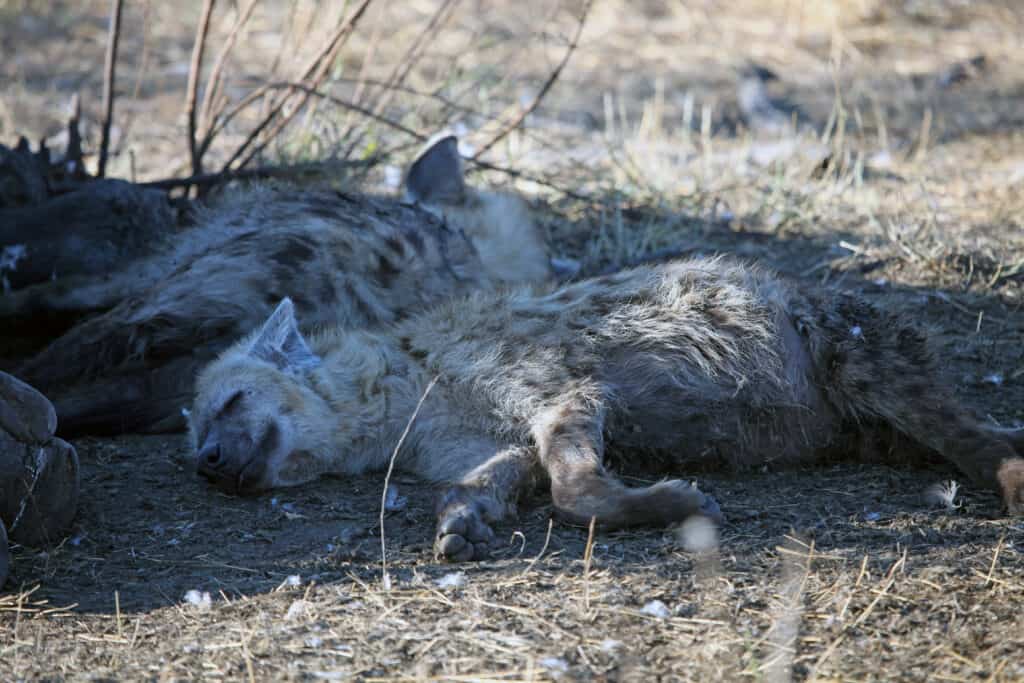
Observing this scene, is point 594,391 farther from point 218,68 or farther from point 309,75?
point 309,75

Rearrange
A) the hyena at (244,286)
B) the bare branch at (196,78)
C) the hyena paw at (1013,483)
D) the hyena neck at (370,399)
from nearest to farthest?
the hyena paw at (1013,483) → the hyena neck at (370,399) → the hyena at (244,286) → the bare branch at (196,78)

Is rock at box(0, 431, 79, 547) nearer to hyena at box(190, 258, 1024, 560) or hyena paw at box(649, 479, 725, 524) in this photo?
hyena at box(190, 258, 1024, 560)

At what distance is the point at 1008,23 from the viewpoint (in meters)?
7.27

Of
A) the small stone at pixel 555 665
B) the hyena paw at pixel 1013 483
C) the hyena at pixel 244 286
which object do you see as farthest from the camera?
the hyena at pixel 244 286

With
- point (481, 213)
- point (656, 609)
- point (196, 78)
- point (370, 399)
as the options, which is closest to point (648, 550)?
point (656, 609)

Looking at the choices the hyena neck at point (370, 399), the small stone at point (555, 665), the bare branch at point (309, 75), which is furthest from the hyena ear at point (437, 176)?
the small stone at point (555, 665)

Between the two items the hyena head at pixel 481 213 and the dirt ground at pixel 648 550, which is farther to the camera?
the hyena head at pixel 481 213

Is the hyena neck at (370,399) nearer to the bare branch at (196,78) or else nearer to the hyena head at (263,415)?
the hyena head at (263,415)

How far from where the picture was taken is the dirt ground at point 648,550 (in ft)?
6.44

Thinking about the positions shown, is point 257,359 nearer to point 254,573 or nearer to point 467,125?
point 254,573

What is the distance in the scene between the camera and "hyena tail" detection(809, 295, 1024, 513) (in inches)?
104

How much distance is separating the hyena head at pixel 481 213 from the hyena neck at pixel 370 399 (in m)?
0.90

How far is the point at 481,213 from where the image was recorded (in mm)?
4156

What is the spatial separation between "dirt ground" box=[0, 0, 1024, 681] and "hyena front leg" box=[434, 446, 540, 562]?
0.05 metres
